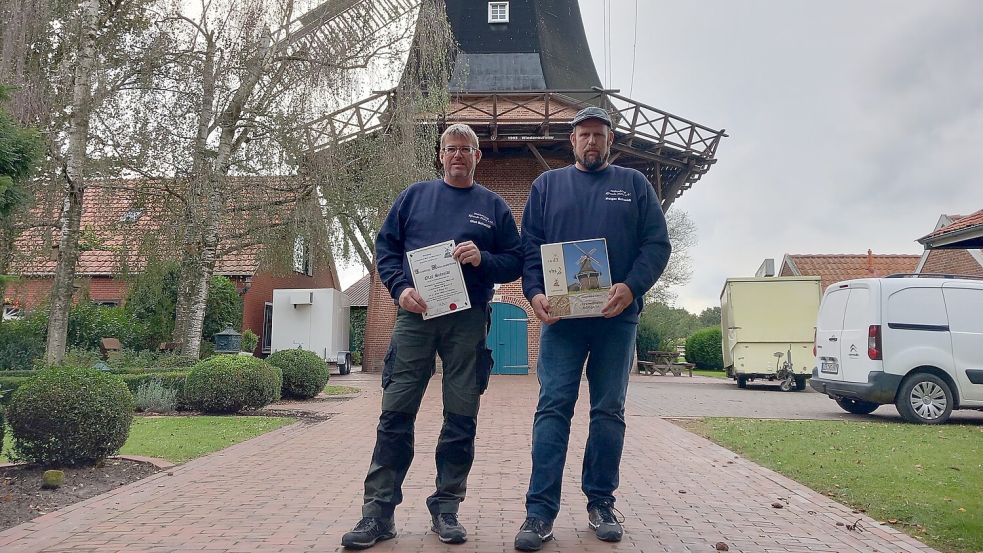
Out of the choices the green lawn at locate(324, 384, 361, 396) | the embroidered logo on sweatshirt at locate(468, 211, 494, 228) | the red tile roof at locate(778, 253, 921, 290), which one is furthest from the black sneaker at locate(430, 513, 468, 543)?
the red tile roof at locate(778, 253, 921, 290)

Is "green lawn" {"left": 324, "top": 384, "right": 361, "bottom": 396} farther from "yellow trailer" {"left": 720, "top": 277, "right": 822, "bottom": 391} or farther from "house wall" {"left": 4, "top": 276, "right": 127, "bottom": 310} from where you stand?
"yellow trailer" {"left": 720, "top": 277, "right": 822, "bottom": 391}

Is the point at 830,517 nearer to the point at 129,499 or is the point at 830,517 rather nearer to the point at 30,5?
the point at 129,499

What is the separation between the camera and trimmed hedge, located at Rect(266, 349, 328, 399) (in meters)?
13.1

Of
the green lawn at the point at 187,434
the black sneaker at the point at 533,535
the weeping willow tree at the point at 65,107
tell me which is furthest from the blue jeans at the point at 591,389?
the weeping willow tree at the point at 65,107

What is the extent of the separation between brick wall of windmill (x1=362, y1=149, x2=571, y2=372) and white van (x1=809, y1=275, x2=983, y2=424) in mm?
12270

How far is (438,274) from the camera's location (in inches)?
139

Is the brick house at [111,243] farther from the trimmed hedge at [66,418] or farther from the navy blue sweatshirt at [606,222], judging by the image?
the navy blue sweatshirt at [606,222]

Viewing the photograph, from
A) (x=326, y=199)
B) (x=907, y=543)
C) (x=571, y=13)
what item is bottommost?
(x=907, y=543)

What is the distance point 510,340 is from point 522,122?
6328mm

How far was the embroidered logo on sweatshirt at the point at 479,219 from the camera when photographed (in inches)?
145

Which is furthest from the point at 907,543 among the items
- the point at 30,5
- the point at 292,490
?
the point at 30,5

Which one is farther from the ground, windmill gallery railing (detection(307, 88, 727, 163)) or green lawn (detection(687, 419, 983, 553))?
windmill gallery railing (detection(307, 88, 727, 163))

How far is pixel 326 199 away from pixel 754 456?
932 centimetres

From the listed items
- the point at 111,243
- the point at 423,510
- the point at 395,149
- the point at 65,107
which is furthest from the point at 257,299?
the point at 423,510
